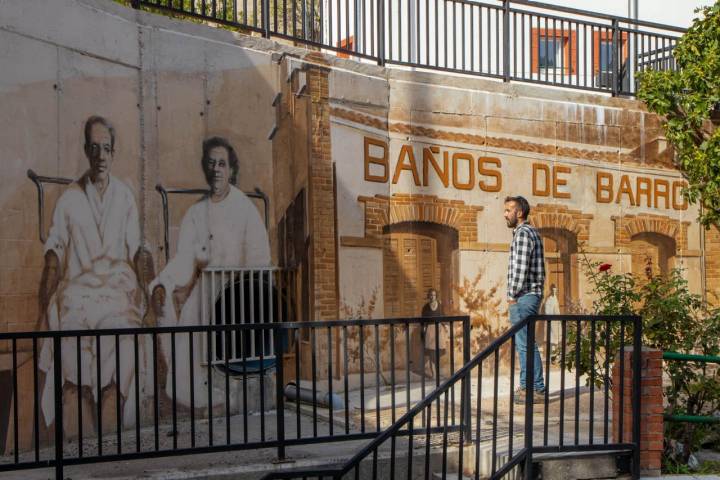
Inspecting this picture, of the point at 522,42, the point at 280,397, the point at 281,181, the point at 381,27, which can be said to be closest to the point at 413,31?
the point at 381,27

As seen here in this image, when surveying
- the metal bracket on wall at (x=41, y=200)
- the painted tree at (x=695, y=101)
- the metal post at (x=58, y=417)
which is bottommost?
the metal post at (x=58, y=417)

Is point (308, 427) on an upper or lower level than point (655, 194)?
lower

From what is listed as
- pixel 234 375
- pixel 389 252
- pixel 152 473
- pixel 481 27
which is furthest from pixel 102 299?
pixel 481 27

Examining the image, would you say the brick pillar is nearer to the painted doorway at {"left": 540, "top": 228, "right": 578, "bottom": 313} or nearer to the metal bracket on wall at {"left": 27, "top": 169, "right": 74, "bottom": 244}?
the metal bracket on wall at {"left": 27, "top": 169, "right": 74, "bottom": 244}

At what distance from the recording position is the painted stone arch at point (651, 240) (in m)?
13.6

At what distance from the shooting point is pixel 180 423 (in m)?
8.59

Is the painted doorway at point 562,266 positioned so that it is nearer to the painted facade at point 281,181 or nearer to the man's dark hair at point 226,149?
the painted facade at point 281,181

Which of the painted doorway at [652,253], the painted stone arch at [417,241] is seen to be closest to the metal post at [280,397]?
the painted stone arch at [417,241]

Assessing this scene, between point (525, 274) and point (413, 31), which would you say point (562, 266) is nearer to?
point (413, 31)

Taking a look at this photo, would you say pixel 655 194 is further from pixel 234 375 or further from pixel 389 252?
pixel 234 375

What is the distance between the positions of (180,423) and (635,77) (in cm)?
895

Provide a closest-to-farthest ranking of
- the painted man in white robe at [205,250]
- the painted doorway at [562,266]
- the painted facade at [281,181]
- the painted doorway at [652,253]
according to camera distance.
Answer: the painted facade at [281,181], the painted man in white robe at [205,250], the painted doorway at [562,266], the painted doorway at [652,253]

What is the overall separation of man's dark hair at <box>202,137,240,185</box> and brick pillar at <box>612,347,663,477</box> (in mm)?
4490

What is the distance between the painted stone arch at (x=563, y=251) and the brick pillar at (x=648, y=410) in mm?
6287
